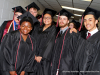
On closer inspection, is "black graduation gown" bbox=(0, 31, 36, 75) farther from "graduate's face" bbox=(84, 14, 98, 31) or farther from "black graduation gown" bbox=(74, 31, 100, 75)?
"graduate's face" bbox=(84, 14, 98, 31)

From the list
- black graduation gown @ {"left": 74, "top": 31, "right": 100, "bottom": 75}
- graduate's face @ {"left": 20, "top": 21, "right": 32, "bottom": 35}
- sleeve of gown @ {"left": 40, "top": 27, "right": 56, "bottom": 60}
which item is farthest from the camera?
sleeve of gown @ {"left": 40, "top": 27, "right": 56, "bottom": 60}

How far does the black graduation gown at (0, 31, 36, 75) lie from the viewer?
1.78 metres

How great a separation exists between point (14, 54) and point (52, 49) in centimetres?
83

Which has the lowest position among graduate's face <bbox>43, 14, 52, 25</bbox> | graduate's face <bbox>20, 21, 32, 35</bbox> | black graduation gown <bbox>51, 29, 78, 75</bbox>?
black graduation gown <bbox>51, 29, 78, 75</bbox>

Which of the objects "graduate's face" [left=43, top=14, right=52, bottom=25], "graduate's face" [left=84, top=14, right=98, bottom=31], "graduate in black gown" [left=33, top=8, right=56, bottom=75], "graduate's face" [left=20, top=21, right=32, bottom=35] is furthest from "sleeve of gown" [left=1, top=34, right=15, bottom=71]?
"graduate's face" [left=84, top=14, right=98, bottom=31]

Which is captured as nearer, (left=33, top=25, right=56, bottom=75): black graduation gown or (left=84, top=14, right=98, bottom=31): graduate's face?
(left=84, top=14, right=98, bottom=31): graduate's face

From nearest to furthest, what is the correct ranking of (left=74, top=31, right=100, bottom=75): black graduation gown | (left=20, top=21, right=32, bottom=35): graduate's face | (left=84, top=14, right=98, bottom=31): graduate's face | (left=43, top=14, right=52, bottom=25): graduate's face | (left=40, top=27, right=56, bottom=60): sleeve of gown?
1. (left=74, top=31, right=100, bottom=75): black graduation gown
2. (left=84, top=14, right=98, bottom=31): graduate's face
3. (left=20, top=21, right=32, bottom=35): graduate's face
4. (left=40, top=27, right=56, bottom=60): sleeve of gown
5. (left=43, top=14, right=52, bottom=25): graduate's face

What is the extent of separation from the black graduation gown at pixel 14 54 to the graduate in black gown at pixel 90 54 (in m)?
0.93

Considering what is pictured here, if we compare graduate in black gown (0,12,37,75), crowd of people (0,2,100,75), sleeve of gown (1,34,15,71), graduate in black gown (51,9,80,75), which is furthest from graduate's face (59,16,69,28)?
sleeve of gown (1,34,15,71)

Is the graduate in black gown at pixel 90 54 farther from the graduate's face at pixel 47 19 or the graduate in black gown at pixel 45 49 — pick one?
the graduate's face at pixel 47 19

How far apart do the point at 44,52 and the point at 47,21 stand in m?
0.80

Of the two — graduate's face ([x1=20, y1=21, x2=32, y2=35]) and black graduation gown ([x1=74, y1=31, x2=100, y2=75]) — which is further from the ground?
graduate's face ([x1=20, y1=21, x2=32, y2=35])

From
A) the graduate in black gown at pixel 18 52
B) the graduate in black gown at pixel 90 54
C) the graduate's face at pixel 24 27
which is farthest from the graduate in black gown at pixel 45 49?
the graduate in black gown at pixel 90 54

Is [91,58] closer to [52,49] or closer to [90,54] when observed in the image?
[90,54]
